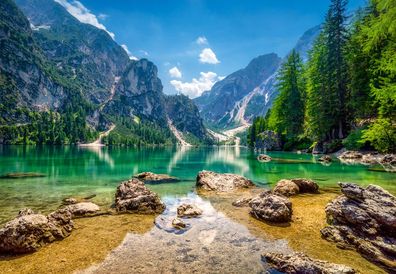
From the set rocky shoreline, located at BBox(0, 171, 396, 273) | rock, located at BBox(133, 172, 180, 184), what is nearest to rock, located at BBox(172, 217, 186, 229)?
rocky shoreline, located at BBox(0, 171, 396, 273)

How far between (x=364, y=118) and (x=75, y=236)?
175 ft

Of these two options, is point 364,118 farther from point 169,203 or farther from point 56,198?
point 56,198

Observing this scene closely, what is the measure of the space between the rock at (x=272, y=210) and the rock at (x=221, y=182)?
769cm

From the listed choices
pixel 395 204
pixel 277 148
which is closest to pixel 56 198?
pixel 395 204

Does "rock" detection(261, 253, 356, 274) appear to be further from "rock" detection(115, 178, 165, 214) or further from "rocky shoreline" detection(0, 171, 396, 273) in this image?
"rock" detection(115, 178, 165, 214)

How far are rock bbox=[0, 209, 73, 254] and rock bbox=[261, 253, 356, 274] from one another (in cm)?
818

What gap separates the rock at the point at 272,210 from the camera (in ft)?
41.2

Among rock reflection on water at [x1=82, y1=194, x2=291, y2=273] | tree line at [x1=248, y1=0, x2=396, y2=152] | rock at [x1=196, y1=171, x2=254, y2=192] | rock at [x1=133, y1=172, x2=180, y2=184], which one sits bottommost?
rock at [x1=133, y1=172, x2=180, y2=184]

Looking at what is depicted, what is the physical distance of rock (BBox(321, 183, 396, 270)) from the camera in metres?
8.97

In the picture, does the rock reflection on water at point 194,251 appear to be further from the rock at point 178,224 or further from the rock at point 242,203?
the rock at point 242,203

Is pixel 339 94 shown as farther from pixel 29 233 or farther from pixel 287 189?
pixel 29 233

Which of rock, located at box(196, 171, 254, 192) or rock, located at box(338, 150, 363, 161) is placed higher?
rock, located at box(338, 150, 363, 161)

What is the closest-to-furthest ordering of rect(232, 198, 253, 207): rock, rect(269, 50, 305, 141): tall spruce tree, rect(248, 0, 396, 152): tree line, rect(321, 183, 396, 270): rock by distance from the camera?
rect(321, 183, 396, 270): rock → rect(232, 198, 253, 207): rock → rect(248, 0, 396, 152): tree line → rect(269, 50, 305, 141): tall spruce tree

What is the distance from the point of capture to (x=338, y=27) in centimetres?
5741
